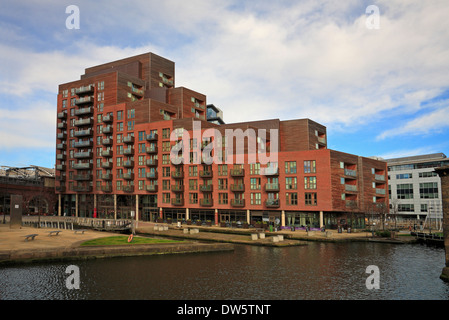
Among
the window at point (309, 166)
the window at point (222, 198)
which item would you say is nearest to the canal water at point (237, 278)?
the window at point (309, 166)

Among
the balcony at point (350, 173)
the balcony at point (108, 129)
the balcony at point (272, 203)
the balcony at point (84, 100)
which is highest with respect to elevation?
the balcony at point (84, 100)

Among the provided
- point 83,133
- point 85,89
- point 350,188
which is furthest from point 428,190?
point 85,89

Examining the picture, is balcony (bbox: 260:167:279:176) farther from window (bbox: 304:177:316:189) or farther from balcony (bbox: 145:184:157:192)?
balcony (bbox: 145:184:157:192)

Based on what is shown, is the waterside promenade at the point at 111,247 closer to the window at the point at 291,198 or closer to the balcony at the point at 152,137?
the window at the point at 291,198

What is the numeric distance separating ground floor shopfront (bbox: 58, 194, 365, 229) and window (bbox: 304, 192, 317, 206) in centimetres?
200

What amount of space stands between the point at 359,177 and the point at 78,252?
56164 mm

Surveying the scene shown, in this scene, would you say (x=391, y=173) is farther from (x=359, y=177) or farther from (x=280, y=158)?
(x=280, y=158)

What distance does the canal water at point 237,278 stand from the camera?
23.5 metres

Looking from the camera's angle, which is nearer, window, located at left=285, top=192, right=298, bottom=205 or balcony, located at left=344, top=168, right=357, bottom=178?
window, located at left=285, top=192, right=298, bottom=205

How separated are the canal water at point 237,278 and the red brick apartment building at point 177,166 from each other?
26.2 m

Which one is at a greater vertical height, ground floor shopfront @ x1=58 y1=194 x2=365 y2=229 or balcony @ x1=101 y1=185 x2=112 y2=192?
balcony @ x1=101 y1=185 x2=112 y2=192

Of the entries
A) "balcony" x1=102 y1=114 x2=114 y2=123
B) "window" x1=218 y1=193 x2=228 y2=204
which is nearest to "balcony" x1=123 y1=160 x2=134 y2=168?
"balcony" x1=102 y1=114 x2=114 y2=123

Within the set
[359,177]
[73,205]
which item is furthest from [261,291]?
[73,205]

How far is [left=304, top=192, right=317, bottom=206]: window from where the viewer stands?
63594 millimetres
